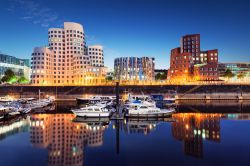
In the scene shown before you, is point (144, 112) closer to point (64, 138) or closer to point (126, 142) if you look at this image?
point (126, 142)

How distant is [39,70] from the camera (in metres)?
156

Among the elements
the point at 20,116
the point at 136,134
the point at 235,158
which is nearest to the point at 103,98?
the point at 20,116

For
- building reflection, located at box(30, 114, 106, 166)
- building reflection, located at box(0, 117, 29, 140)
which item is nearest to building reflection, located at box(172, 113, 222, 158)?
building reflection, located at box(30, 114, 106, 166)

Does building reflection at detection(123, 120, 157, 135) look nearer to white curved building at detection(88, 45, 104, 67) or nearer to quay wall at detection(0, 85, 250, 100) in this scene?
quay wall at detection(0, 85, 250, 100)

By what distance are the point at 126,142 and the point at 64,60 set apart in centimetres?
14123

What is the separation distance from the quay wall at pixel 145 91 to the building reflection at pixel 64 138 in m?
68.1

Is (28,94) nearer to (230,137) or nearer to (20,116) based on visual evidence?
(20,116)

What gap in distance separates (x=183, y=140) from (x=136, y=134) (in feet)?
27.8

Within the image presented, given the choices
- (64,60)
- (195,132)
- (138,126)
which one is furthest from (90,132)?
(64,60)

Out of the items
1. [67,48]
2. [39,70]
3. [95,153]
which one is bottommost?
[95,153]

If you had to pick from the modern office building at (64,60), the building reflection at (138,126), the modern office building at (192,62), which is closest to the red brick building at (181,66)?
the modern office building at (192,62)

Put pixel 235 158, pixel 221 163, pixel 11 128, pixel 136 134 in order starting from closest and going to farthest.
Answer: pixel 221 163 < pixel 235 158 < pixel 136 134 < pixel 11 128

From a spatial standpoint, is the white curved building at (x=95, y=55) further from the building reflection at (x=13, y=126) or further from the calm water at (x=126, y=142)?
the calm water at (x=126, y=142)

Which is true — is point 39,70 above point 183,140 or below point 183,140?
above
